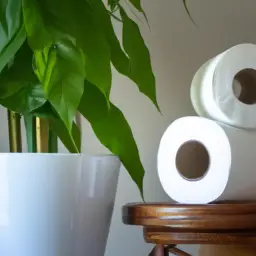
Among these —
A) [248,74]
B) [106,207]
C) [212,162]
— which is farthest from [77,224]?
[248,74]

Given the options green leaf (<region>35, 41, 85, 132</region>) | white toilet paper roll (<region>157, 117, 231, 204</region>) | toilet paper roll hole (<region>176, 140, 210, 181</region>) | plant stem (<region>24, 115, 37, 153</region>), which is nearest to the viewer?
green leaf (<region>35, 41, 85, 132</region>)

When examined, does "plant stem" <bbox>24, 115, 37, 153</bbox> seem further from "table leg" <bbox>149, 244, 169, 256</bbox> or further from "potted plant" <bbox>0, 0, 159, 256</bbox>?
"table leg" <bbox>149, 244, 169, 256</bbox>

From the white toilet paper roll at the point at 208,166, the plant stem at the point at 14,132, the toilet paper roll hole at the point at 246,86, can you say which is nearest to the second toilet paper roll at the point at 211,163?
the white toilet paper roll at the point at 208,166

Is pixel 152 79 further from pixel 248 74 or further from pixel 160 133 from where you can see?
pixel 160 133

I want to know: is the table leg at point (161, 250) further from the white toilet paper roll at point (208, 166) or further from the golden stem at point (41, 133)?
the golden stem at point (41, 133)

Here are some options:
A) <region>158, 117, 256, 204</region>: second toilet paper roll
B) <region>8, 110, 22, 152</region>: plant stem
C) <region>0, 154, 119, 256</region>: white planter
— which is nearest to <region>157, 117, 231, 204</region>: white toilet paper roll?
<region>158, 117, 256, 204</region>: second toilet paper roll

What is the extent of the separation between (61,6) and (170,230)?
0.32 meters

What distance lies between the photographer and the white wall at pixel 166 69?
113 cm

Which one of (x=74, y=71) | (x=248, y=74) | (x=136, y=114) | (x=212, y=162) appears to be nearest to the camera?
(x=74, y=71)

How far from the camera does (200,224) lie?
0.65 m

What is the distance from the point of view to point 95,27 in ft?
2.28

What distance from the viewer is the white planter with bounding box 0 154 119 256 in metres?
0.73

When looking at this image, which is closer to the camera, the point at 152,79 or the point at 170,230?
the point at 170,230

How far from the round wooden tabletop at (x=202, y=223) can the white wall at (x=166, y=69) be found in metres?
0.45
